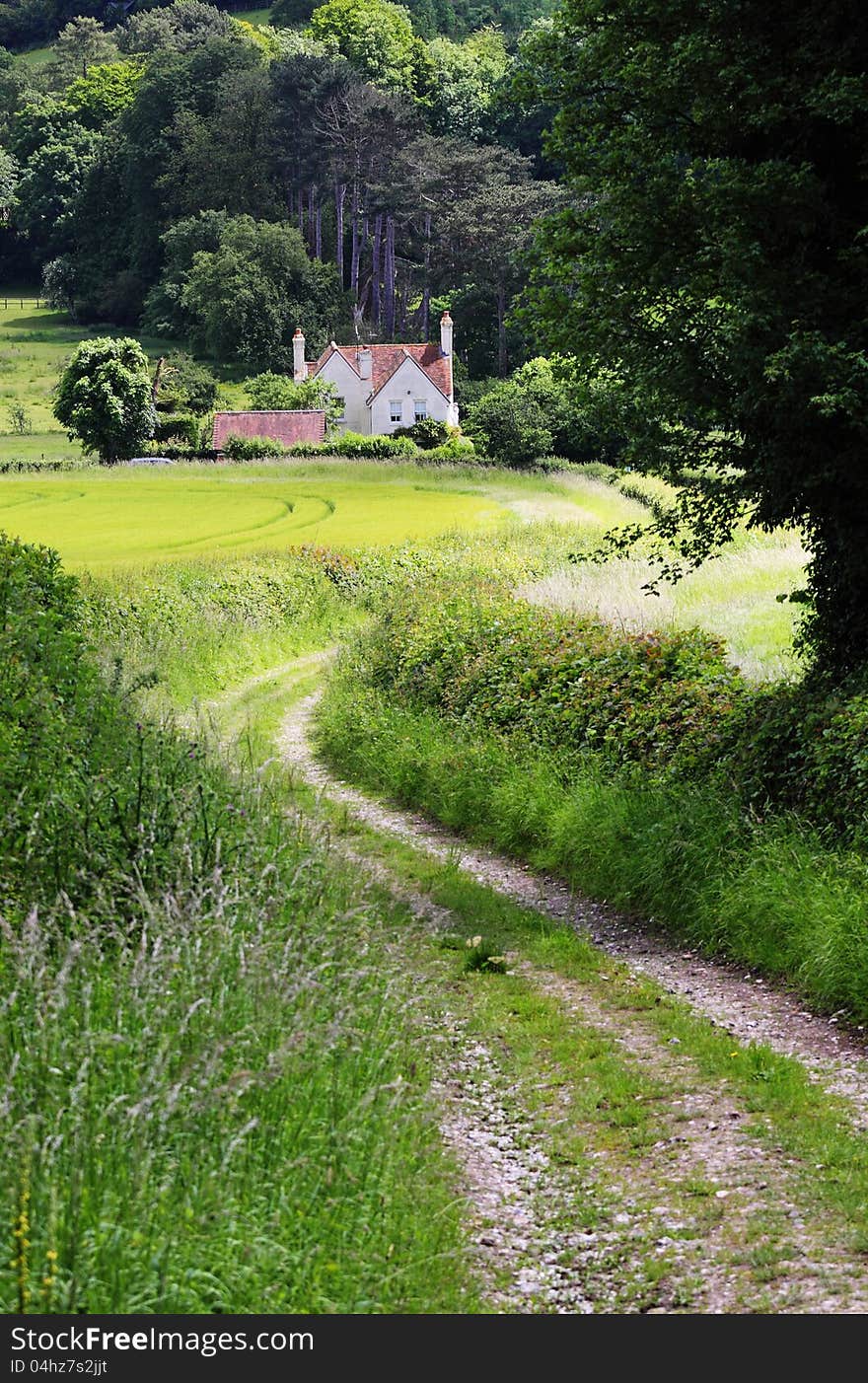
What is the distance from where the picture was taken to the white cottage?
91812mm

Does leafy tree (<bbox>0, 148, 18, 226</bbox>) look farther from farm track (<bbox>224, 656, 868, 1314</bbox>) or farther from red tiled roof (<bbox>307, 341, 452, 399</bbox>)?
farm track (<bbox>224, 656, 868, 1314</bbox>)

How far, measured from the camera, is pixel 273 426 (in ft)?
246

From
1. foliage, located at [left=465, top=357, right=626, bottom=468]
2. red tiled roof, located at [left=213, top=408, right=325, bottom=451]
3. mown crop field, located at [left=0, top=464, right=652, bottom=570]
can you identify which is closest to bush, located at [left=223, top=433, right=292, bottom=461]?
red tiled roof, located at [left=213, top=408, right=325, bottom=451]

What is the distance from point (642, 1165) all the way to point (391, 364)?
89.5 meters

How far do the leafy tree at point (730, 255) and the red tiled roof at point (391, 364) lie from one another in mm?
80302

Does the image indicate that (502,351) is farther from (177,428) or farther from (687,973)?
(687,973)

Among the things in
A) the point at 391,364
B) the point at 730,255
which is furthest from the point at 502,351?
the point at 730,255

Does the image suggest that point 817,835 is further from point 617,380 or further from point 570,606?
point 570,606

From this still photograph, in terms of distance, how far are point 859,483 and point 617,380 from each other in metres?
3.04

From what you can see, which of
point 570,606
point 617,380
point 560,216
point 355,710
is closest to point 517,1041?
point 617,380

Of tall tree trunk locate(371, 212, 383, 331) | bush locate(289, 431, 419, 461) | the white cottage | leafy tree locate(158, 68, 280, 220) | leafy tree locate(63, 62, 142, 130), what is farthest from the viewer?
leafy tree locate(63, 62, 142, 130)

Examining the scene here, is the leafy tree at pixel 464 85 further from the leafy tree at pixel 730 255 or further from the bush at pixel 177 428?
the leafy tree at pixel 730 255

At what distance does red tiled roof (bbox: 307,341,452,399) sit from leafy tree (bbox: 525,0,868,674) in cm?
8030

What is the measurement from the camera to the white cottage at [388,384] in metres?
91.8
